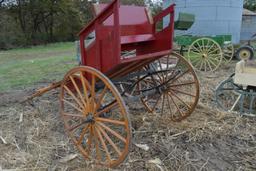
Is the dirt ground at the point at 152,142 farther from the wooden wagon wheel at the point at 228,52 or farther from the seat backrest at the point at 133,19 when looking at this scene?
the wooden wagon wheel at the point at 228,52

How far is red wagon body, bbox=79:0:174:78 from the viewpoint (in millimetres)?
1840

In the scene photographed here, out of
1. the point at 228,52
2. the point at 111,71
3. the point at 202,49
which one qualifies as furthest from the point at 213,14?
the point at 111,71

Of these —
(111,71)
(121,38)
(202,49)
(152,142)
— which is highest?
(121,38)

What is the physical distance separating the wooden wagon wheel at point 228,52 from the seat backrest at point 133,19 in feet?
16.0

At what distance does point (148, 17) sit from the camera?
2.58 meters

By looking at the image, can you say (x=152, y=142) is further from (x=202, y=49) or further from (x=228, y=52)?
(x=228, y=52)

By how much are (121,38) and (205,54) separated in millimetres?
4400

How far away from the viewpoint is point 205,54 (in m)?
6.11

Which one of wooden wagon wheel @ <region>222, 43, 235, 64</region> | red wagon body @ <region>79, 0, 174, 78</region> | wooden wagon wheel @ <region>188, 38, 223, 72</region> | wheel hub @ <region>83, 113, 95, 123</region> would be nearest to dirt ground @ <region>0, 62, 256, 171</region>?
wheel hub @ <region>83, 113, 95, 123</region>

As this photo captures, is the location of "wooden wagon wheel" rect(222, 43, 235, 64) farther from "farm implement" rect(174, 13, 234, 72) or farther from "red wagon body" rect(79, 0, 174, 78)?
"red wagon body" rect(79, 0, 174, 78)

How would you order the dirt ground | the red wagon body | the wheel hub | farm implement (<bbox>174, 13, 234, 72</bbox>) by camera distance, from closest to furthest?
the red wagon body → the wheel hub → the dirt ground → farm implement (<bbox>174, 13, 234, 72</bbox>)

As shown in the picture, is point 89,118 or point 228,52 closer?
point 89,118

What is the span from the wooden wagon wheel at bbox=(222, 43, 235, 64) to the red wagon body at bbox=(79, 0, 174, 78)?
4.87 meters

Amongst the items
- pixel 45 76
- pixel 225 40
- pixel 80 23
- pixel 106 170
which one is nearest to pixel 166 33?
pixel 106 170
